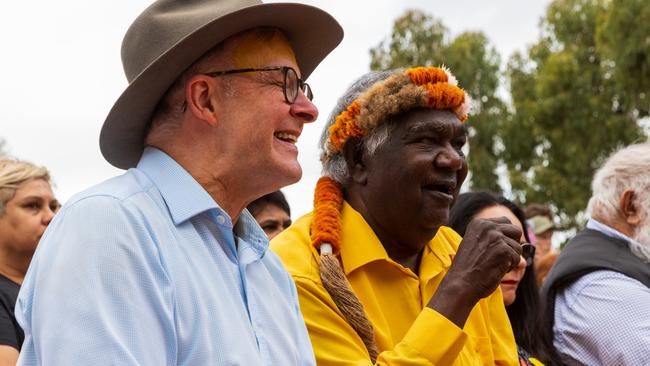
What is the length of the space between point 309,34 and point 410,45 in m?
27.4

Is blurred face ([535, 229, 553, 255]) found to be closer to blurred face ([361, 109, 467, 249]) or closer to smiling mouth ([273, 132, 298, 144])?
blurred face ([361, 109, 467, 249])

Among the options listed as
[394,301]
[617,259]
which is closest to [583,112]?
[617,259]

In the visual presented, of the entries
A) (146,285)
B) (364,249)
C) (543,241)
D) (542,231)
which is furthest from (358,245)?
(543,241)

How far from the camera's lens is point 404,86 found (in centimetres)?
359

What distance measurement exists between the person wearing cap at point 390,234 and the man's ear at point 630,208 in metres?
1.48

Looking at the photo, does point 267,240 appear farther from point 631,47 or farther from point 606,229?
point 631,47

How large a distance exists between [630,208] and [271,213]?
214cm

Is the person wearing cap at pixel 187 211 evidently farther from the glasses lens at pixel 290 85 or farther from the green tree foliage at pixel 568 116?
the green tree foliage at pixel 568 116

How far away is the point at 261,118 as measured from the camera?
103 inches

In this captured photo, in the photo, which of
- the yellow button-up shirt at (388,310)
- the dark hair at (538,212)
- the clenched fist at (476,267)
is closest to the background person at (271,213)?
the yellow button-up shirt at (388,310)

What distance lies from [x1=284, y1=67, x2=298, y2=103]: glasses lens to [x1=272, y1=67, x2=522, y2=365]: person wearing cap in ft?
2.93

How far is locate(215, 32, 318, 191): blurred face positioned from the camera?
8.48ft

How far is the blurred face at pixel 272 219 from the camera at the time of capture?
5.77m

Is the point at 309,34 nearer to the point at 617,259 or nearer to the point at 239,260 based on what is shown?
the point at 239,260
